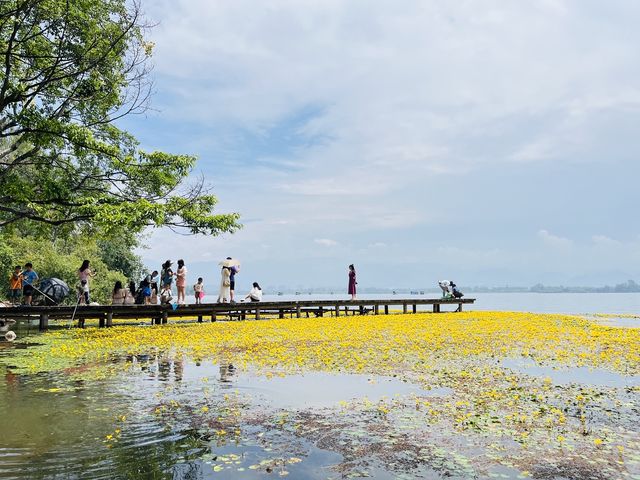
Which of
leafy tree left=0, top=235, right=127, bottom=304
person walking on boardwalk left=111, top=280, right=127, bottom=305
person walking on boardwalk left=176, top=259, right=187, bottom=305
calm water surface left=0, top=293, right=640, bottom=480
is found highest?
leafy tree left=0, top=235, right=127, bottom=304

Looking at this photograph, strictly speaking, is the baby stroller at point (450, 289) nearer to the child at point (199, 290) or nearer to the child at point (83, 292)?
the child at point (199, 290)

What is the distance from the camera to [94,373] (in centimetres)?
1188

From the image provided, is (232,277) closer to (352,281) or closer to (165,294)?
(165,294)

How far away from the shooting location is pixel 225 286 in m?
28.4

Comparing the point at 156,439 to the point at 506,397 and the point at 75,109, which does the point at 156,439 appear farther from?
the point at 75,109

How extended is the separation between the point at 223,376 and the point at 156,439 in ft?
15.4

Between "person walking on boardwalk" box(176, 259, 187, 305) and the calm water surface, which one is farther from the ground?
"person walking on boardwalk" box(176, 259, 187, 305)

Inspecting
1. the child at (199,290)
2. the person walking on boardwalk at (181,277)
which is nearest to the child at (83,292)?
the person walking on boardwalk at (181,277)

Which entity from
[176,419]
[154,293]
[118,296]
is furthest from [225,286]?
[176,419]

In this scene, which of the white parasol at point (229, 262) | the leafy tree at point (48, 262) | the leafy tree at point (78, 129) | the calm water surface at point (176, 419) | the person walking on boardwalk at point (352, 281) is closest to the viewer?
the calm water surface at point (176, 419)

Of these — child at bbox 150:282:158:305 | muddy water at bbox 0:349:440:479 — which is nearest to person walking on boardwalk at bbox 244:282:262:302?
child at bbox 150:282:158:305

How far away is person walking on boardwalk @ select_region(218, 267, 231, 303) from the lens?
92.0ft

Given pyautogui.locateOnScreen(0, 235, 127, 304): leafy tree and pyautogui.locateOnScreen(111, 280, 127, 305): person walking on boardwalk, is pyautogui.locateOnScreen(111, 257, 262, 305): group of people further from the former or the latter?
pyautogui.locateOnScreen(0, 235, 127, 304): leafy tree

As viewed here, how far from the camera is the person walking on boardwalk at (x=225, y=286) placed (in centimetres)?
2805
